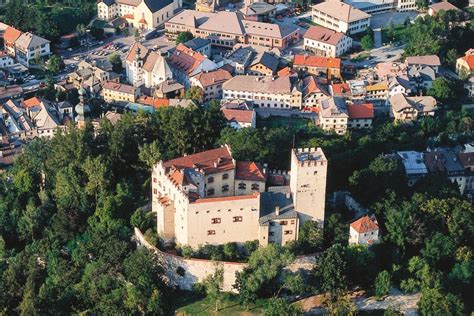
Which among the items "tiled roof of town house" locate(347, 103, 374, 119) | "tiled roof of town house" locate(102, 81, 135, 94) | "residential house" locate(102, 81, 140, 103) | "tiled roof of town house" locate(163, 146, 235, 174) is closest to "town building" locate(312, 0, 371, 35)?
"tiled roof of town house" locate(347, 103, 374, 119)

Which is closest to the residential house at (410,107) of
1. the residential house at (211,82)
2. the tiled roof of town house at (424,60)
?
the tiled roof of town house at (424,60)

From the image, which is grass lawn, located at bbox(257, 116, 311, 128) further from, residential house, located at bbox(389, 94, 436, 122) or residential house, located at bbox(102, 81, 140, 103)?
residential house, located at bbox(102, 81, 140, 103)

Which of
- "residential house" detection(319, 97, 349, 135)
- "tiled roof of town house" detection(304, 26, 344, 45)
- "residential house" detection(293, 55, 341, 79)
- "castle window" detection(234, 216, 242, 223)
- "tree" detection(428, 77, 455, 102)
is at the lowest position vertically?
"castle window" detection(234, 216, 242, 223)

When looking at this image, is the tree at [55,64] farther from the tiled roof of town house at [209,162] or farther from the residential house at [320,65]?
the tiled roof of town house at [209,162]

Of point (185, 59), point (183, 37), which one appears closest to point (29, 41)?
point (183, 37)

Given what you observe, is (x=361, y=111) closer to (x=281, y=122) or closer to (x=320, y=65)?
(x=281, y=122)

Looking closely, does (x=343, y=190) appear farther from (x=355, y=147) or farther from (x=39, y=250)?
(x=39, y=250)
